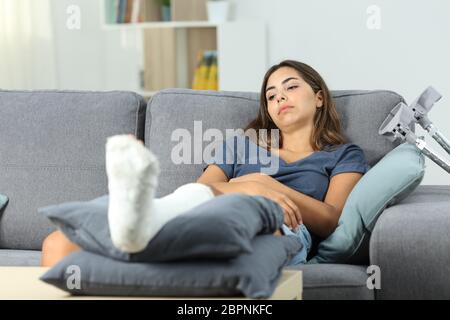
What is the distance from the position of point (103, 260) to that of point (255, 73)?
3.07 m

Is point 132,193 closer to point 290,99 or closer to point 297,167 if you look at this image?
point 297,167

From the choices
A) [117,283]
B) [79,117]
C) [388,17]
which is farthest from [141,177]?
[388,17]

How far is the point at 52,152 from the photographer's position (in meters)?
2.49

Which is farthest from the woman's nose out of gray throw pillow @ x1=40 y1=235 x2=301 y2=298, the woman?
gray throw pillow @ x1=40 y1=235 x2=301 y2=298

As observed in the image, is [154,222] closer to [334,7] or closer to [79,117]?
[79,117]

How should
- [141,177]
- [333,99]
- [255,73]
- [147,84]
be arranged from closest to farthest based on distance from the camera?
[141,177] < [333,99] < [255,73] < [147,84]

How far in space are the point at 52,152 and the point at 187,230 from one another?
1162 mm

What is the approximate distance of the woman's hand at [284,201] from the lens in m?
2.02

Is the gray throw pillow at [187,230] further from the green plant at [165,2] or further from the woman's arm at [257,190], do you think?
the green plant at [165,2]

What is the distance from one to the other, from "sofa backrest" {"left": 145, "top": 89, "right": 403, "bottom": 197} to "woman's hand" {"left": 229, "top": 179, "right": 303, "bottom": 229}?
351 millimetres

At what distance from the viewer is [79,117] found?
250cm
